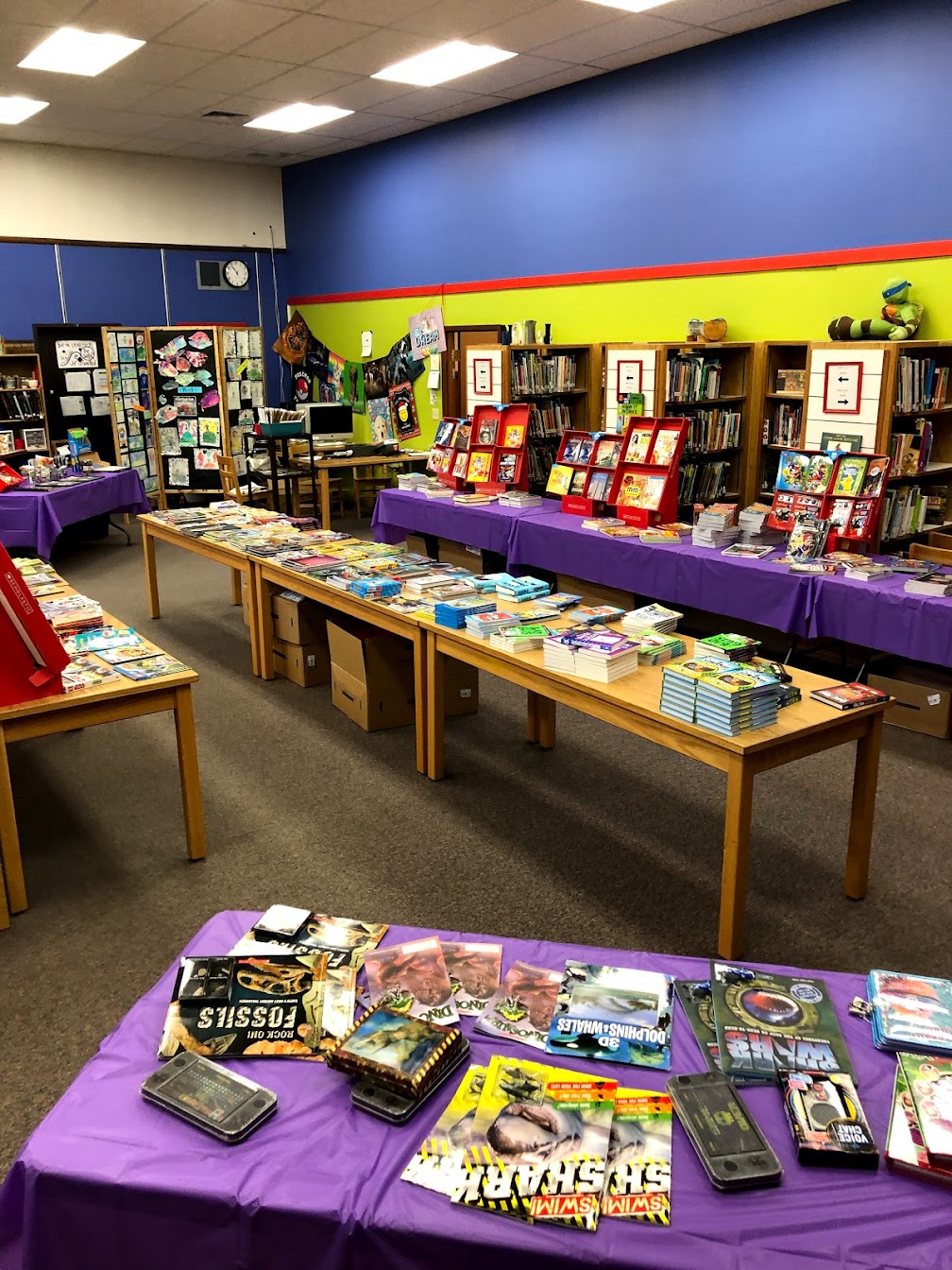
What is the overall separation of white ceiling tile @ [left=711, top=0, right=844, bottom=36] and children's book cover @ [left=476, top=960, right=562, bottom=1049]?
630cm

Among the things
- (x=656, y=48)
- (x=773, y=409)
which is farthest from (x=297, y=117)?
(x=773, y=409)

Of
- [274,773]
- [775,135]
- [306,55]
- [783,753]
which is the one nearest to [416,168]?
[306,55]

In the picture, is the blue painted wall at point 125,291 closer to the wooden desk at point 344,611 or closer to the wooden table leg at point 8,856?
the wooden desk at point 344,611

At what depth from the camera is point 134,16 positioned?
632cm

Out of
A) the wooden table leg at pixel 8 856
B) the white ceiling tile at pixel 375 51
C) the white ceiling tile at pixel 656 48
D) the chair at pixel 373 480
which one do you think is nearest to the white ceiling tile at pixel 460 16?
the white ceiling tile at pixel 375 51

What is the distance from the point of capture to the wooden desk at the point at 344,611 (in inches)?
168

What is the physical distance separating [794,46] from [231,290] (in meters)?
7.57

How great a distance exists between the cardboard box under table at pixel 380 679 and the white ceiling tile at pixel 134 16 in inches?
162

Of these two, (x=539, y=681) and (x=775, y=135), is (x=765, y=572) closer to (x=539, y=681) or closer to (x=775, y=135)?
(x=539, y=681)

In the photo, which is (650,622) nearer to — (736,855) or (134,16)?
(736,855)

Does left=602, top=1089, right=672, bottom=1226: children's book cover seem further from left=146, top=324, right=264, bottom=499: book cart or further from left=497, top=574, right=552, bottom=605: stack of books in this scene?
left=146, top=324, right=264, bottom=499: book cart

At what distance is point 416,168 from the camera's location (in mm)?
9914

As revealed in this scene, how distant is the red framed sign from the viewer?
549 centimetres

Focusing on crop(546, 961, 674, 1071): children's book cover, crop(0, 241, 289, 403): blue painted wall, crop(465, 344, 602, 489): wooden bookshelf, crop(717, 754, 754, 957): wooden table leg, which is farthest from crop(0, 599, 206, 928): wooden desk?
crop(0, 241, 289, 403): blue painted wall
